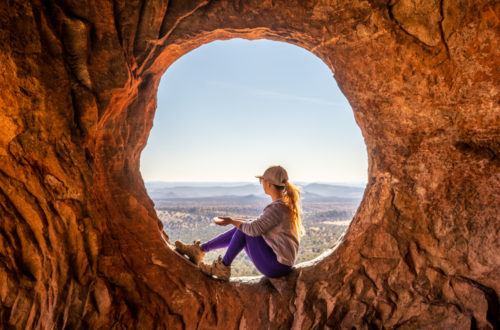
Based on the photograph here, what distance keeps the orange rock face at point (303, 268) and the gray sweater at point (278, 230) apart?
1.97 feet

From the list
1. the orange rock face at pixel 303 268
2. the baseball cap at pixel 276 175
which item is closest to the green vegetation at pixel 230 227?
the orange rock face at pixel 303 268

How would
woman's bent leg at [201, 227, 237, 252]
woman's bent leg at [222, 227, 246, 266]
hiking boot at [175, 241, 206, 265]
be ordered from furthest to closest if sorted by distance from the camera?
woman's bent leg at [201, 227, 237, 252] < hiking boot at [175, 241, 206, 265] < woman's bent leg at [222, 227, 246, 266]

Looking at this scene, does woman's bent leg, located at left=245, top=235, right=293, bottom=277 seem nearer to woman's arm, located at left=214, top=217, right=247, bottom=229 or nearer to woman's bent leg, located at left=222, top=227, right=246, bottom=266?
woman's bent leg, located at left=222, top=227, right=246, bottom=266

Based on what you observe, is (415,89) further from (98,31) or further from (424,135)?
(98,31)

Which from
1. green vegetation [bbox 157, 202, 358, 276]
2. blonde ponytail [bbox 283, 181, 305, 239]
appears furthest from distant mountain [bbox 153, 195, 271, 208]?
blonde ponytail [bbox 283, 181, 305, 239]

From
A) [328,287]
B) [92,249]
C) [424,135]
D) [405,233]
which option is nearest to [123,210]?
[92,249]

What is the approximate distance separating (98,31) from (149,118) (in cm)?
187

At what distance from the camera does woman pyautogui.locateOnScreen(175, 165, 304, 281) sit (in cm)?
397

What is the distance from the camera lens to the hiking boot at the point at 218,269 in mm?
4316

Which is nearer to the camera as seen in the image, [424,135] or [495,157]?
[495,157]

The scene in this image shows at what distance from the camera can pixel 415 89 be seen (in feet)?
11.6

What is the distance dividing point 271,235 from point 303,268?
936 millimetres

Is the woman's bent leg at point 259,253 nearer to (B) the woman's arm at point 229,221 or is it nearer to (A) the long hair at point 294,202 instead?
(B) the woman's arm at point 229,221

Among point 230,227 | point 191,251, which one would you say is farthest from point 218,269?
point 230,227
